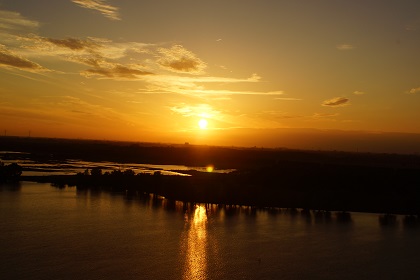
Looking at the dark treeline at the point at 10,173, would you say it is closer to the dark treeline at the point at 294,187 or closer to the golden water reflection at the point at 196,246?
the dark treeline at the point at 294,187

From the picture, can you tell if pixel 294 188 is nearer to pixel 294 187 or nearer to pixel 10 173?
pixel 294 187

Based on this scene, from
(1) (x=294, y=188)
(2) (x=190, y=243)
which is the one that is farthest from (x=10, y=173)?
(1) (x=294, y=188)

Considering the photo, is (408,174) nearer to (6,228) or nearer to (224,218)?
(224,218)

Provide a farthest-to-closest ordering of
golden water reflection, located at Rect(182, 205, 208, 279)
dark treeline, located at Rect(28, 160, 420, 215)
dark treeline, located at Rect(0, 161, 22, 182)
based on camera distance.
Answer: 1. dark treeline, located at Rect(0, 161, 22, 182)
2. dark treeline, located at Rect(28, 160, 420, 215)
3. golden water reflection, located at Rect(182, 205, 208, 279)

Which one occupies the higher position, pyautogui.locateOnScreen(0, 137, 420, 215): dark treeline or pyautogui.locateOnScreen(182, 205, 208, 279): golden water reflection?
pyautogui.locateOnScreen(0, 137, 420, 215): dark treeline

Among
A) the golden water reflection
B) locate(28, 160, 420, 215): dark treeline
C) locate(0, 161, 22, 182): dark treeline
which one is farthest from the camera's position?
locate(0, 161, 22, 182): dark treeline

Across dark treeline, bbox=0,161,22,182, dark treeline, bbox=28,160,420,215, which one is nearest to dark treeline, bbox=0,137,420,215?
dark treeline, bbox=28,160,420,215

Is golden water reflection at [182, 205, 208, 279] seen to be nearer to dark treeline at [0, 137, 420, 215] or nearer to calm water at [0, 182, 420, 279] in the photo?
calm water at [0, 182, 420, 279]
